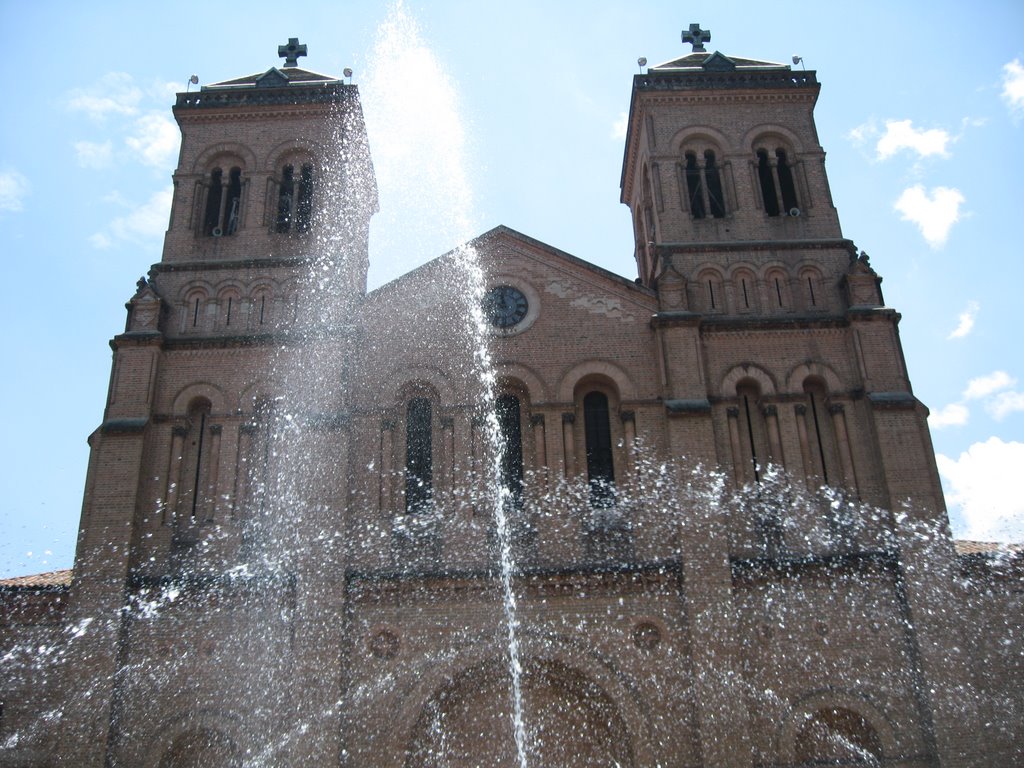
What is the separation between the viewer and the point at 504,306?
63.9ft

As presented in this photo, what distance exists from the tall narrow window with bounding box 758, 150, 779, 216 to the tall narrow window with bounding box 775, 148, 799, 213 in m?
0.20

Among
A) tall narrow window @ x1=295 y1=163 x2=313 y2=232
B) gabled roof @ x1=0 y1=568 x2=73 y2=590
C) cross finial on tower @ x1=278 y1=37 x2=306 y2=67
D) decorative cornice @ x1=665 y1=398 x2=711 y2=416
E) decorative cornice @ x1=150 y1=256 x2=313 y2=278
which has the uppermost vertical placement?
cross finial on tower @ x1=278 y1=37 x2=306 y2=67

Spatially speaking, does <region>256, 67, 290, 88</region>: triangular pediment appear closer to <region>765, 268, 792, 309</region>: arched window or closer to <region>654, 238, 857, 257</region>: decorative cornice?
<region>654, 238, 857, 257</region>: decorative cornice

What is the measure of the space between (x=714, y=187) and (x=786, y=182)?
173 cm

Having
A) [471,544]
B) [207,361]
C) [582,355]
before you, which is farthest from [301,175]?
[471,544]

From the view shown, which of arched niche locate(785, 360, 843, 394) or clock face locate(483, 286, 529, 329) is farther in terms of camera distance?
clock face locate(483, 286, 529, 329)

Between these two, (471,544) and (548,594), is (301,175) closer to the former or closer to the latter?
(471,544)

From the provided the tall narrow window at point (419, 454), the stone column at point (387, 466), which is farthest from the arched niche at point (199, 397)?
the tall narrow window at point (419, 454)

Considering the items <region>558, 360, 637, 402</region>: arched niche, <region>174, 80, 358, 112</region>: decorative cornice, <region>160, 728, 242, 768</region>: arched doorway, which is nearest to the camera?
<region>160, 728, 242, 768</region>: arched doorway

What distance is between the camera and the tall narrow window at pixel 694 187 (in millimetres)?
22078

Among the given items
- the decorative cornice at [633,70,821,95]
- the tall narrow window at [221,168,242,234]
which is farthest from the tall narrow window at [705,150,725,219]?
the tall narrow window at [221,168,242,234]

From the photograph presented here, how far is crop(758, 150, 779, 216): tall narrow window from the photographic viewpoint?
72.6 ft

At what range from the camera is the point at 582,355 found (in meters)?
18.9

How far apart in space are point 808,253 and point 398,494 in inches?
418
